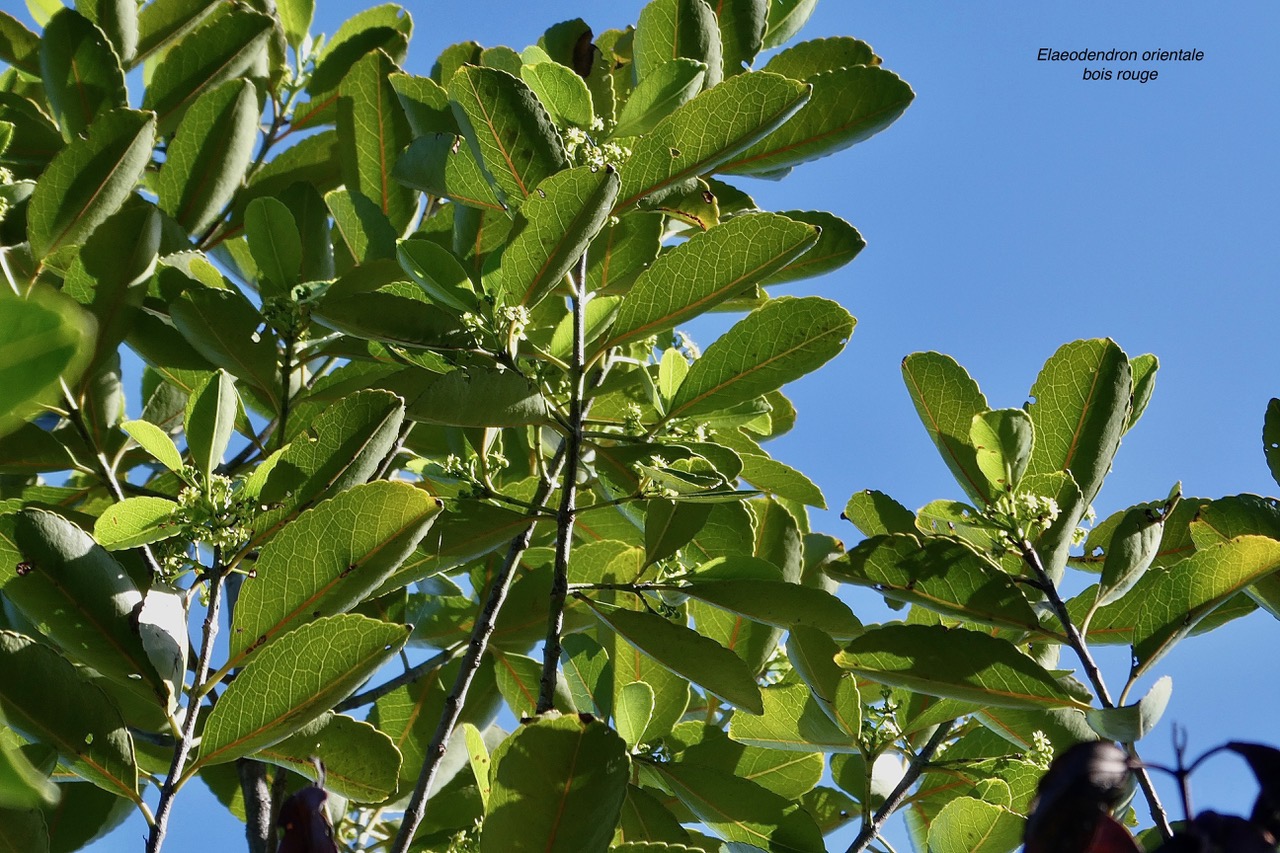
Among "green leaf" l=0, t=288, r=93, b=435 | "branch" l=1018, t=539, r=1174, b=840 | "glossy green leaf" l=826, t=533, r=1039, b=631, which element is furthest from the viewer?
"glossy green leaf" l=826, t=533, r=1039, b=631

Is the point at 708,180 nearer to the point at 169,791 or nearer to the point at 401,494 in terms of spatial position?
the point at 401,494

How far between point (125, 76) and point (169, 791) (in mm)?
1973

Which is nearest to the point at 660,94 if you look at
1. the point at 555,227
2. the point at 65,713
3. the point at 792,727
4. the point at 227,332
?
the point at 555,227

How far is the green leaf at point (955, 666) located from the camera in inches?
56.5

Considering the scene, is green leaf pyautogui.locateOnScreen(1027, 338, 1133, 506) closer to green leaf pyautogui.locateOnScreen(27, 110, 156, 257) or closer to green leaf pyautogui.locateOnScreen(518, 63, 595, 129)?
green leaf pyautogui.locateOnScreen(518, 63, 595, 129)

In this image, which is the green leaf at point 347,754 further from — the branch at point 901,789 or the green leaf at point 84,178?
the green leaf at point 84,178

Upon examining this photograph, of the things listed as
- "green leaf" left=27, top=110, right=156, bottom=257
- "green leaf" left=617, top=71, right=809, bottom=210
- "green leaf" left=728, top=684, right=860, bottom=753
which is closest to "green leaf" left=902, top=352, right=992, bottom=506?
"green leaf" left=617, top=71, right=809, bottom=210

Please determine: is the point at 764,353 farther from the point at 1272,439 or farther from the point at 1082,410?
the point at 1272,439

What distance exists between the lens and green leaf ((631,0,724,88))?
6.66 feet

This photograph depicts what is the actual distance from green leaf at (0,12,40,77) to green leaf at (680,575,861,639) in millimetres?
2281

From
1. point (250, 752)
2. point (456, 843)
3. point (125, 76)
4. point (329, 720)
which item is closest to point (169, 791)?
point (250, 752)

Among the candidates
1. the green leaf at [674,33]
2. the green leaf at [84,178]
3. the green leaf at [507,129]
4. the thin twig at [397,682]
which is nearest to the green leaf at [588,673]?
the thin twig at [397,682]

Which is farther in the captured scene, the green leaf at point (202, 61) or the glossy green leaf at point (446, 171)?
the green leaf at point (202, 61)

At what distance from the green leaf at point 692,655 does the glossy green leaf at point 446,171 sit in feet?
2.45
